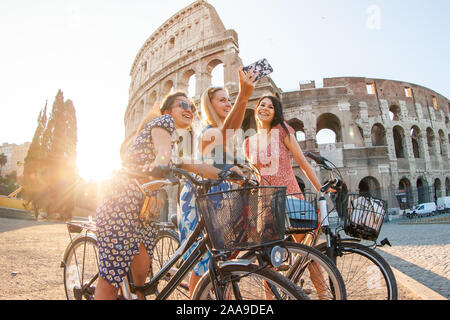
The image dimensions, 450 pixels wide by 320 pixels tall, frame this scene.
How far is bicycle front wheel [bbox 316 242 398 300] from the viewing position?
65.7 inches

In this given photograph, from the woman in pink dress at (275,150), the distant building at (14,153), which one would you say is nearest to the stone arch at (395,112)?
the woman in pink dress at (275,150)

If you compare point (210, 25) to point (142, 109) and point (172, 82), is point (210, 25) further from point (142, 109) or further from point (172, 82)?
point (142, 109)

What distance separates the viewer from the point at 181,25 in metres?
22.5

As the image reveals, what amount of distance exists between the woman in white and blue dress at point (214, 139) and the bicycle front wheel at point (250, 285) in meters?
0.40

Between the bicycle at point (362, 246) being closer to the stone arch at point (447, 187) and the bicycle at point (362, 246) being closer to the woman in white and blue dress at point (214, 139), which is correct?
the woman in white and blue dress at point (214, 139)

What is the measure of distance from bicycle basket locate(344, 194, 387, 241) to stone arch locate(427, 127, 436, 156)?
2979 centimetres

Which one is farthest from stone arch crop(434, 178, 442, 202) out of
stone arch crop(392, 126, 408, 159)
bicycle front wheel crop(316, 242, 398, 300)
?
bicycle front wheel crop(316, 242, 398, 300)

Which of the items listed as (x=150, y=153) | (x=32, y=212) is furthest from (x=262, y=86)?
(x=32, y=212)

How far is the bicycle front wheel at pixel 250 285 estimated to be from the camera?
117cm

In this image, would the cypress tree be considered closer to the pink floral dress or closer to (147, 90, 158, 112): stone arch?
(147, 90, 158, 112): stone arch

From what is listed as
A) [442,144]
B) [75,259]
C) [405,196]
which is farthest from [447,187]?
[75,259]

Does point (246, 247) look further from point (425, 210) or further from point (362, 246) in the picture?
point (425, 210)

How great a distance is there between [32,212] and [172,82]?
20432 millimetres

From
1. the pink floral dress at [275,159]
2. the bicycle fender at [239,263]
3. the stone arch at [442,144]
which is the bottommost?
the bicycle fender at [239,263]
